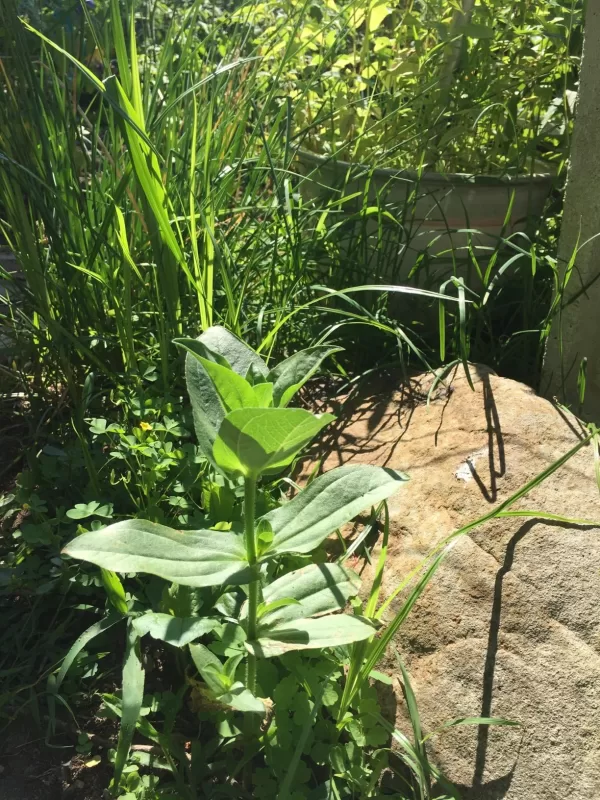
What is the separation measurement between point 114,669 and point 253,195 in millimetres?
1288

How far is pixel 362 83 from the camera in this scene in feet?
7.09

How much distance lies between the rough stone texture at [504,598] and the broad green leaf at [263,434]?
50 centimetres

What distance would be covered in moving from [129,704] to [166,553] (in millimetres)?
243

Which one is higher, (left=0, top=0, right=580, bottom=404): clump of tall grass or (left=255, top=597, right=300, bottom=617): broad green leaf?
(left=0, top=0, right=580, bottom=404): clump of tall grass

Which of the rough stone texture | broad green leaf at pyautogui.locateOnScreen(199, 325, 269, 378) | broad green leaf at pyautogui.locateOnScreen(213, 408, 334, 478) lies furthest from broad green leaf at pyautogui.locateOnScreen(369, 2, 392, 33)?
broad green leaf at pyautogui.locateOnScreen(213, 408, 334, 478)

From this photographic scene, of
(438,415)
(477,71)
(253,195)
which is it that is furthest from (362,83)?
(438,415)

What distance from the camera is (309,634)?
1.03 m

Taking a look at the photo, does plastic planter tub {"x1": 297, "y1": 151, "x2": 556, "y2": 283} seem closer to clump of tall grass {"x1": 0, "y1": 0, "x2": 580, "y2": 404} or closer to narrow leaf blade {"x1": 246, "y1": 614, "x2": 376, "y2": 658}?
clump of tall grass {"x1": 0, "y1": 0, "x2": 580, "y2": 404}

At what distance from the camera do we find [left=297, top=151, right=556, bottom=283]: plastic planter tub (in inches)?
75.8

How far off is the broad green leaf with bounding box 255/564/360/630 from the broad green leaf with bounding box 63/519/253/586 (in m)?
0.10

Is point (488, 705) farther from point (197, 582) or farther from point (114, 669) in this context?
point (114, 669)

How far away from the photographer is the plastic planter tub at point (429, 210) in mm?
1925

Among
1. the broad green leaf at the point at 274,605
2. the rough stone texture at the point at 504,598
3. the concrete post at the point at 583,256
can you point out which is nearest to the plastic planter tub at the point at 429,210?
the concrete post at the point at 583,256

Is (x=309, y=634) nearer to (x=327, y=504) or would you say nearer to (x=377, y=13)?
(x=327, y=504)
